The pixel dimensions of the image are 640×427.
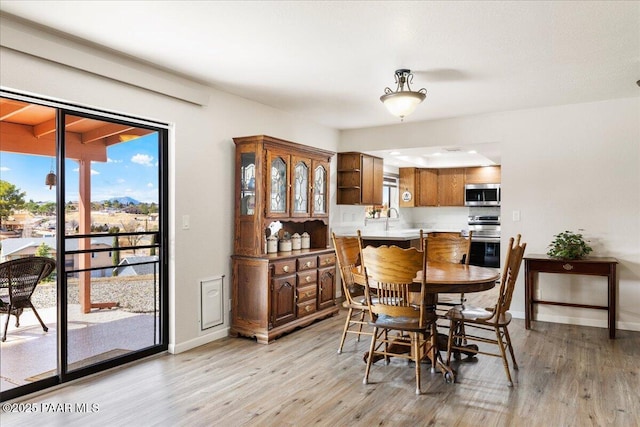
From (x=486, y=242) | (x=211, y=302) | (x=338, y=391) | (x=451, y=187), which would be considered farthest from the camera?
(x=451, y=187)

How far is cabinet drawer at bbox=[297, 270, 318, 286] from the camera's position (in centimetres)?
443

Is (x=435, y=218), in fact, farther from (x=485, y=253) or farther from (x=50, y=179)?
(x=50, y=179)

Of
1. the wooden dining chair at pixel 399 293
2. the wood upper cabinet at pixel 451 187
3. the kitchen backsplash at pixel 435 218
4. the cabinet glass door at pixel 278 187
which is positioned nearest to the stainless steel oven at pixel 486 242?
the kitchen backsplash at pixel 435 218

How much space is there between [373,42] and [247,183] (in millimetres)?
1900

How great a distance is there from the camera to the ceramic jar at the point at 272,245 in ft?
14.4

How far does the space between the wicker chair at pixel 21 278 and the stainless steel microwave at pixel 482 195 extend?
23.0ft

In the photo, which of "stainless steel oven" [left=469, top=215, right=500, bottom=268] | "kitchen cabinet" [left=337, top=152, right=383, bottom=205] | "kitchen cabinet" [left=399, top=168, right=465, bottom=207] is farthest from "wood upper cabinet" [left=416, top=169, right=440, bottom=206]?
"kitchen cabinet" [left=337, top=152, right=383, bottom=205]

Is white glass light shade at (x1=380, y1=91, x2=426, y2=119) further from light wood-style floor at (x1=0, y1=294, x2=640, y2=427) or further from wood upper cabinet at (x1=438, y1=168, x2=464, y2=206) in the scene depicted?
wood upper cabinet at (x1=438, y1=168, x2=464, y2=206)

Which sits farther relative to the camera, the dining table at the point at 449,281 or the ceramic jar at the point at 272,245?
the ceramic jar at the point at 272,245

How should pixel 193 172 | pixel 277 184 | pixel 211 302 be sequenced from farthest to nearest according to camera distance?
pixel 277 184 → pixel 211 302 → pixel 193 172

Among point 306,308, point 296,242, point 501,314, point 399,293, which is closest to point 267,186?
point 296,242

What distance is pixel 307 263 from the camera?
4.54 metres

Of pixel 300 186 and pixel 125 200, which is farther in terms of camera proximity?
pixel 300 186

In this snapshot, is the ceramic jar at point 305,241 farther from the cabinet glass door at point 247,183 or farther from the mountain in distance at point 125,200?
the mountain in distance at point 125,200
